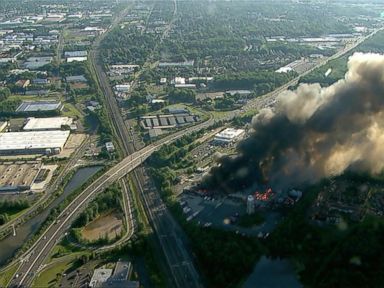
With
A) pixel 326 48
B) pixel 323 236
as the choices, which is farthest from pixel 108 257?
pixel 326 48

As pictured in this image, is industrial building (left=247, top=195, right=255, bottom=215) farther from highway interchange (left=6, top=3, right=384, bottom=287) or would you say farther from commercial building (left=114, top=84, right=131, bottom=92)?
commercial building (left=114, top=84, right=131, bottom=92)

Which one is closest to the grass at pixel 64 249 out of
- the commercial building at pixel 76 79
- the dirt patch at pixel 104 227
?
the dirt patch at pixel 104 227

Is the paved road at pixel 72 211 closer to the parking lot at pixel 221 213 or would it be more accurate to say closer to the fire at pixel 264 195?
the parking lot at pixel 221 213

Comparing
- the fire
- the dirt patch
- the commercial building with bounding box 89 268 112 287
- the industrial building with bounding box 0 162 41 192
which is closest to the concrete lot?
the industrial building with bounding box 0 162 41 192

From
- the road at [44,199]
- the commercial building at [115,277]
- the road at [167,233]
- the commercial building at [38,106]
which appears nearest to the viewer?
the commercial building at [115,277]

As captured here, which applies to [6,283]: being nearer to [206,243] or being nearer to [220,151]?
[206,243]
